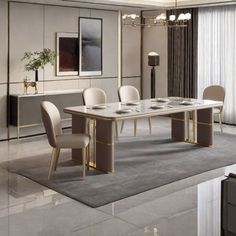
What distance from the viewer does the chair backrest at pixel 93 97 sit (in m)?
7.38

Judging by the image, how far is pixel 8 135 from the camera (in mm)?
7703

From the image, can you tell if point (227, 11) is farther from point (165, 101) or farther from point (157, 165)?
point (157, 165)

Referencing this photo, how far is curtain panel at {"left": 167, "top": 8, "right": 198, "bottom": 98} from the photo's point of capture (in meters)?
9.30

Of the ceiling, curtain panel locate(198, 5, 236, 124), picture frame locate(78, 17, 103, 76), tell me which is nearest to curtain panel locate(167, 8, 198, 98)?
curtain panel locate(198, 5, 236, 124)

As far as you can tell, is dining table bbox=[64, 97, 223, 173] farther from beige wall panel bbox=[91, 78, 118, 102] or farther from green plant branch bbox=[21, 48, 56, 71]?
beige wall panel bbox=[91, 78, 118, 102]

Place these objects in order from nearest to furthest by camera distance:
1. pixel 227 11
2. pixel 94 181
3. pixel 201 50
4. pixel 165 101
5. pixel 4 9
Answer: pixel 94 181
pixel 165 101
pixel 4 9
pixel 227 11
pixel 201 50

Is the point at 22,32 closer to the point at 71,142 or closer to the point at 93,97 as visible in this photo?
the point at 93,97

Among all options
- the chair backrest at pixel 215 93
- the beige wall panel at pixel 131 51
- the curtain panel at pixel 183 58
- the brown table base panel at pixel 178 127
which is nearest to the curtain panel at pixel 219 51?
the curtain panel at pixel 183 58

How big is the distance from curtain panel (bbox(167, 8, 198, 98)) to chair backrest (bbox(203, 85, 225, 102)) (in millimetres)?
1275

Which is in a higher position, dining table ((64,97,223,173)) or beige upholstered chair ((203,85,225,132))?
beige upholstered chair ((203,85,225,132))

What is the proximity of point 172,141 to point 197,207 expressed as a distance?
3008mm

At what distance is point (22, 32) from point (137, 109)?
3.00 meters

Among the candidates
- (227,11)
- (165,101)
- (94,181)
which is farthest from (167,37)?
(94,181)

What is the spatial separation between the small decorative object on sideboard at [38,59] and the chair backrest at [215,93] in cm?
293
